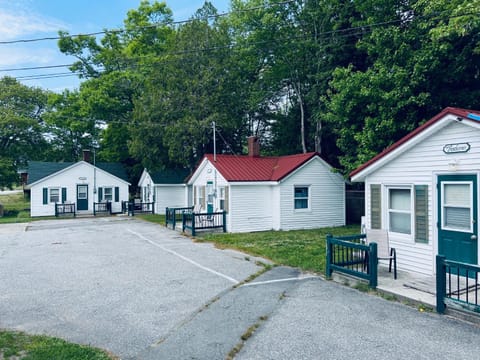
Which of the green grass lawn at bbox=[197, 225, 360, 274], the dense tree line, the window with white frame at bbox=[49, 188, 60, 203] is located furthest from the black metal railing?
the green grass lawn at bbox=[197, 225, 360, 274]

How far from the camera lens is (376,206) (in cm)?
1017

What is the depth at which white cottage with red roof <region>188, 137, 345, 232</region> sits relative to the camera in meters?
17.5

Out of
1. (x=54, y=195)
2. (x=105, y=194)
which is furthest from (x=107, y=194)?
(x=54, y=195)

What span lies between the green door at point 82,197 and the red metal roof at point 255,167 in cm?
1620

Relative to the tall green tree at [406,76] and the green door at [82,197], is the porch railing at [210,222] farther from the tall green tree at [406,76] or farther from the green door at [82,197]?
the green door at [82,197]

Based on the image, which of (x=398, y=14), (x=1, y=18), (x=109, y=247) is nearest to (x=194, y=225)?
(x=109, y=247)

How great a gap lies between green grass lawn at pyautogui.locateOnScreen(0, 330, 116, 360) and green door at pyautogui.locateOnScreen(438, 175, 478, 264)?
23.6 feet

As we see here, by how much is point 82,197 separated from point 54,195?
2.10 meters

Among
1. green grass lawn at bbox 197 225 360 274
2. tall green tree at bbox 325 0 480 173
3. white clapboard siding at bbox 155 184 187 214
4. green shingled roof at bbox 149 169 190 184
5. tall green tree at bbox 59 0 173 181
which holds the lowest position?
green grass lawn at bbox 197 225 360 274

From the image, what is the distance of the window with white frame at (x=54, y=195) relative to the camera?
2938 centimetres

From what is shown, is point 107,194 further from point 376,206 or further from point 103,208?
point 376,206

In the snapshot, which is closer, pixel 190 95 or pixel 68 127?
pixel 190 95

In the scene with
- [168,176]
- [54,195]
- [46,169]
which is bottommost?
[54,195]

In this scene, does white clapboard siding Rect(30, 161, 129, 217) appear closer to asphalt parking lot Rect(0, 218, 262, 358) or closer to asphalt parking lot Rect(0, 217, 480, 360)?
asphalt parking lot Rect(0, 218, 262, 358)
